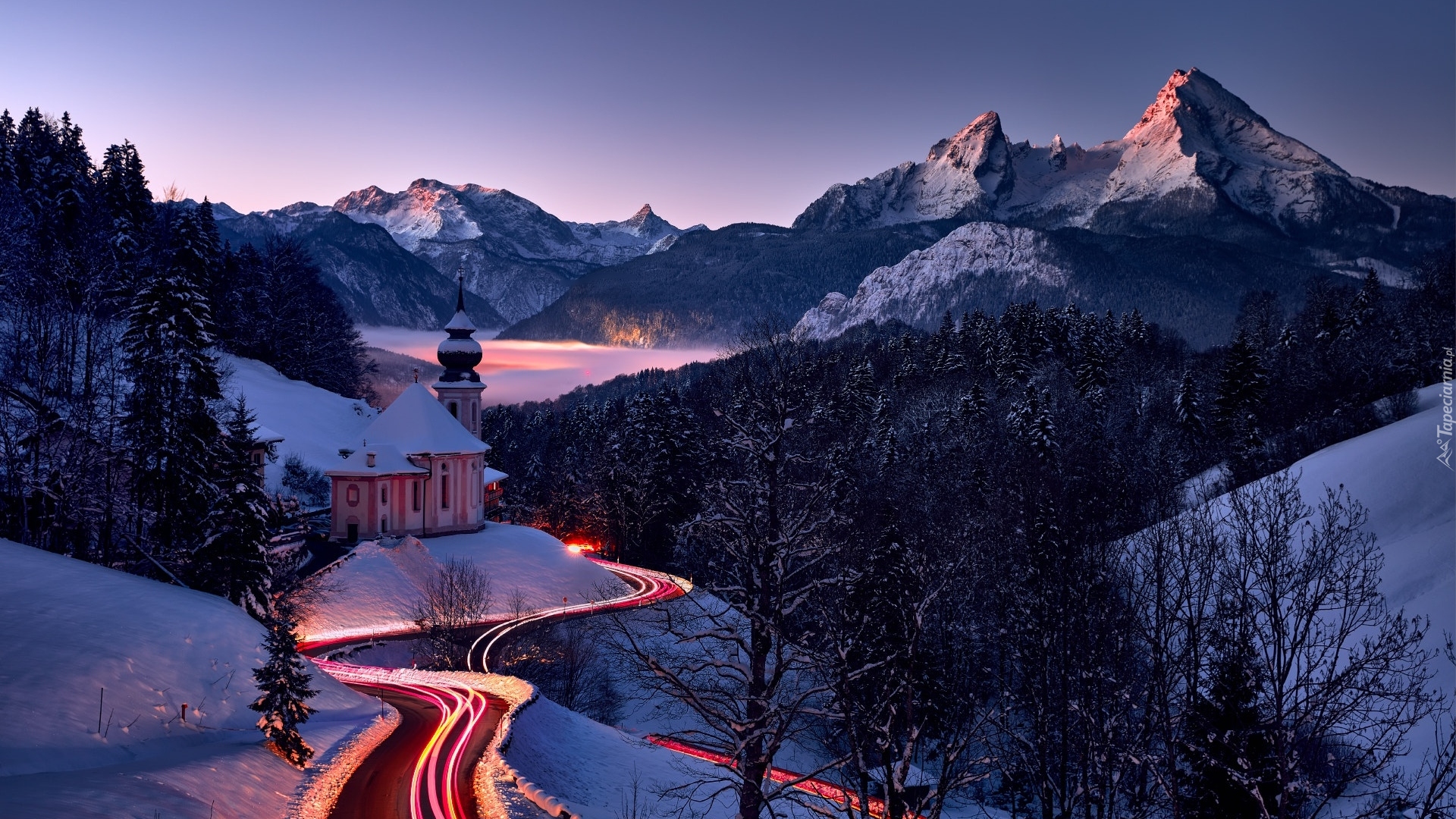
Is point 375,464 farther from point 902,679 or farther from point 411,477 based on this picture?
point 902,679

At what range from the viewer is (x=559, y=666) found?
122 ft

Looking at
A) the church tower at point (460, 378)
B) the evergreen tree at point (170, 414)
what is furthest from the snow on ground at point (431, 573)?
the church tower at point (460, 378)

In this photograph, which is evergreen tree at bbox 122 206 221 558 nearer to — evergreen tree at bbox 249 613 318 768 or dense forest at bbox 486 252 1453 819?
evergreen tree at bbox 249 613 318 768

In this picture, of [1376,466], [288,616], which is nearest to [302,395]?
[288,616]

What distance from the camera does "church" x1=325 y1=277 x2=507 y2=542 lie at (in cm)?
4728

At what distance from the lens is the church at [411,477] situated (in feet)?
155

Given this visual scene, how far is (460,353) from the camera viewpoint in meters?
60.2

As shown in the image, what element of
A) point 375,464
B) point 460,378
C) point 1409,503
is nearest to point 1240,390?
point 1409,503

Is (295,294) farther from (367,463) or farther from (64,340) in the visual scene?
(64,340)

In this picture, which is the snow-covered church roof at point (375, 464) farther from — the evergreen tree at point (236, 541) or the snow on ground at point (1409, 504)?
the snow on ground at point (1409, 504)

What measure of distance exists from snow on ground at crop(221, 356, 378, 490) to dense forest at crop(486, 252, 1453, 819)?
15630mm

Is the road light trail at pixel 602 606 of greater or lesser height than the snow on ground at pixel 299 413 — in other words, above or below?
below

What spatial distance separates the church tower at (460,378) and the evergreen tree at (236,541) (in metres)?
31.0

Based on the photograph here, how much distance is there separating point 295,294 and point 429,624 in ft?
212
